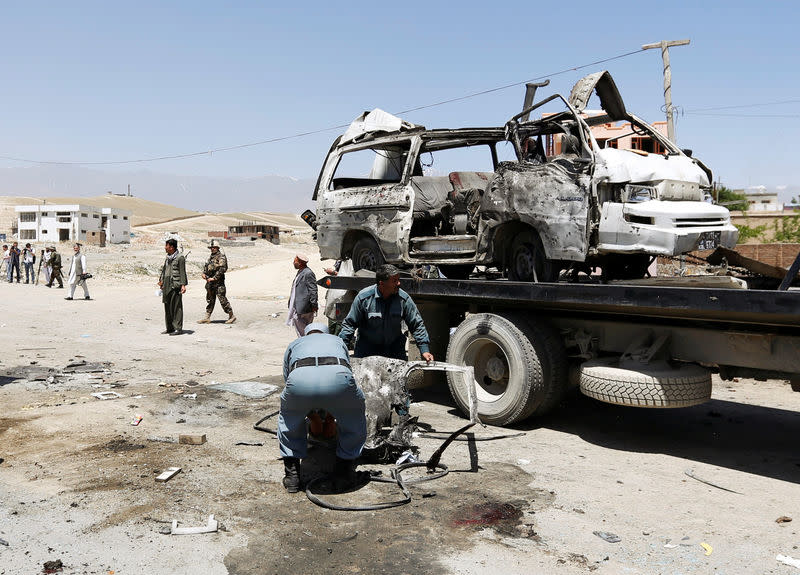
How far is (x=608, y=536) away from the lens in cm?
400

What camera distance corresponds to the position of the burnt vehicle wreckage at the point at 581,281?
531 cm

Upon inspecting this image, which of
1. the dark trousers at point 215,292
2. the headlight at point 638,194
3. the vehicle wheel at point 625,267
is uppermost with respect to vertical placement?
the headlight at point 638,194

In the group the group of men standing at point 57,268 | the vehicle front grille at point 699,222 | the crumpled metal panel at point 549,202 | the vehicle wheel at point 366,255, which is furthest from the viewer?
the group of men standing at point 57,268

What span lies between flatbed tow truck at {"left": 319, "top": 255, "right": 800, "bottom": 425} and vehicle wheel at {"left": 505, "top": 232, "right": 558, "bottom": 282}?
32 centimetres

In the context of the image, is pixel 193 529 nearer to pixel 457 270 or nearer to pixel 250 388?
pixel 250 388

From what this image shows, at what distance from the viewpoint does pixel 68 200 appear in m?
132

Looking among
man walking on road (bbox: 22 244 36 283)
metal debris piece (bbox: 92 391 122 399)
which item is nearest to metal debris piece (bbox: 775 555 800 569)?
metal debris piece (bbox: 92 391 122 399)

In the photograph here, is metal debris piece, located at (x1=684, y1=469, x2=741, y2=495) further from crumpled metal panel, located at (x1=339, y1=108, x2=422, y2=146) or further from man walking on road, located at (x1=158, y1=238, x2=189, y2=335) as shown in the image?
man walking on road, located at (x1=158, y1=238, x2=189, y2=335)

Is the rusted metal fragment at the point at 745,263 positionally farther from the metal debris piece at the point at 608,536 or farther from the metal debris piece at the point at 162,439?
the metal debris piece at the point at 162,439

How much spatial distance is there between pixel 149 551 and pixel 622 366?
12.4ft

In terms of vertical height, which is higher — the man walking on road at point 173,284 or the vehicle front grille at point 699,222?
the vehicle front grille at point 699,222

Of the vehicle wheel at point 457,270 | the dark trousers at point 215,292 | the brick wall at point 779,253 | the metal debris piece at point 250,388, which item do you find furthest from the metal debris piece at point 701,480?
the dark trousers at point 215,292

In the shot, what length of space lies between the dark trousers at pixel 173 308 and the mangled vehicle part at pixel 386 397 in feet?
26.1

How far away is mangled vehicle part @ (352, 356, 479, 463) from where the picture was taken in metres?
5.39
